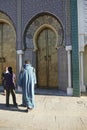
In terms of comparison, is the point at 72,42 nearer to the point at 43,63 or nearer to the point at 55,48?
the point at 55,48

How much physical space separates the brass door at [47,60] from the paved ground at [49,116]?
2975 mm

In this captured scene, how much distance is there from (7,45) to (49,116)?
8.08 meters

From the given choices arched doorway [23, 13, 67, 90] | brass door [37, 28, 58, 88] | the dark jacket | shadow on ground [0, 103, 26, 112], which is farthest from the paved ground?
brass door [37, 28, 58, 88]

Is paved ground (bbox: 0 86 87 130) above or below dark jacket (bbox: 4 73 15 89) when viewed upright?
below

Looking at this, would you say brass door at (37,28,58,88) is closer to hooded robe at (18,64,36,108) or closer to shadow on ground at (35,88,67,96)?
shadow on ground at (35,88,67,96)

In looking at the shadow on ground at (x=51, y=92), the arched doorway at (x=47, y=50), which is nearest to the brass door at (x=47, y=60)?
the arched doorway at (x=47, y=50)

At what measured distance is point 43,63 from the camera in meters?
14.6

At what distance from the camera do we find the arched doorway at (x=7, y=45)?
600 inches

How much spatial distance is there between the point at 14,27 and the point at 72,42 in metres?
3.57

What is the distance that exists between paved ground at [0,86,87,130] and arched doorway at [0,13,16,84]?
4.35 m

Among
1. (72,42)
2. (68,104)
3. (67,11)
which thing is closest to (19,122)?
(68,104)

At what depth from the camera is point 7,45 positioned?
1559 centimetres

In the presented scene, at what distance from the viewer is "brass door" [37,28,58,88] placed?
14.3m

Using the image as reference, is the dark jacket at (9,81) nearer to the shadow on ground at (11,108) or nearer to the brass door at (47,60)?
the shadow on ground at (11,108)
